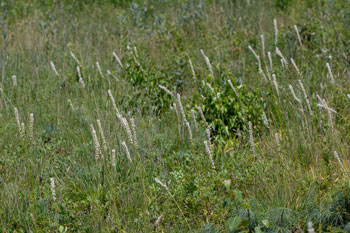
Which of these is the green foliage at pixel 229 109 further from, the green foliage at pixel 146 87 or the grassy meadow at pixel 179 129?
the green foliage at pixel 146 87

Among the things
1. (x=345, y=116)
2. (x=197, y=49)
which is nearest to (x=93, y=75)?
(x=197, y=49)

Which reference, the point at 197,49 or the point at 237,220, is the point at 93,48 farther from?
the point at 237,220

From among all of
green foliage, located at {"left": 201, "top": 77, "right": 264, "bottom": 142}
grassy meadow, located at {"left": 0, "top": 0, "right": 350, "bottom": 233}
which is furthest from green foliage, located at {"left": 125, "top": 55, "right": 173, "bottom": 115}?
green foliage, located at {"left": 201, "top": 77, "right": 264, "bottom": 142}

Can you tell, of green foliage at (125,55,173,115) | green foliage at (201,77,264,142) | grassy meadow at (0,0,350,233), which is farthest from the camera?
green foliage at (125,55,173,115)

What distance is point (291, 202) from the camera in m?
3.51

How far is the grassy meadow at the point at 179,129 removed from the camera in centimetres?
350

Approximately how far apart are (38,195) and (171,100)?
2.01m

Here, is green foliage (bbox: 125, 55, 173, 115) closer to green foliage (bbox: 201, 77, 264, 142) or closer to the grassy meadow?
the grassy meadow

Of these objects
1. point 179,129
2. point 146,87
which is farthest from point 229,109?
point 146,87

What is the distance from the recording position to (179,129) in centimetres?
436

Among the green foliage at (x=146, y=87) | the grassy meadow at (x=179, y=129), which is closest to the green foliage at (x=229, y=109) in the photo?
the grassy meadow at (x=179, y=129)

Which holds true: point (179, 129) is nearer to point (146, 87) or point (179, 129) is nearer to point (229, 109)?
point (229, 109)

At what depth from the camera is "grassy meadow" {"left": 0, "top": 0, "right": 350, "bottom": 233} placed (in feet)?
11.5

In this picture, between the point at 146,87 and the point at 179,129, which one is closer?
the point at 179,129
